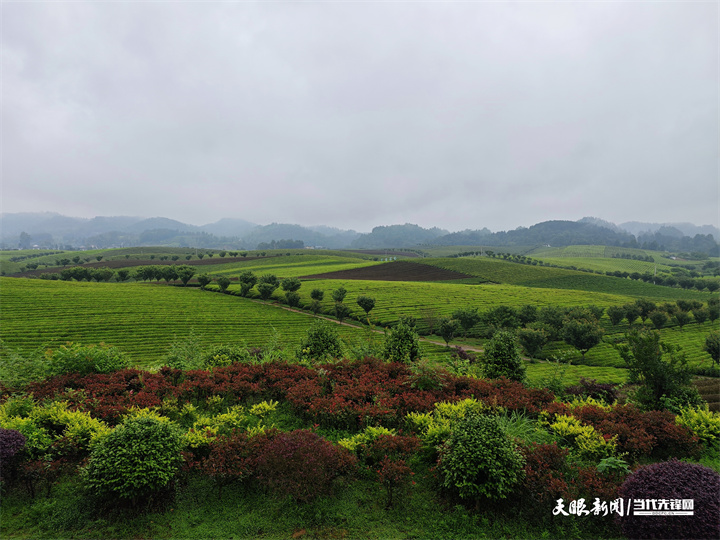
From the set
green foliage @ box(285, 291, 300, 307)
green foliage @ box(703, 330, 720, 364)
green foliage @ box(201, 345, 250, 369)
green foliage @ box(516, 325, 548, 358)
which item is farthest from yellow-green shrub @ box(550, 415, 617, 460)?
green foliage @ box(285, 291, 300, 307)

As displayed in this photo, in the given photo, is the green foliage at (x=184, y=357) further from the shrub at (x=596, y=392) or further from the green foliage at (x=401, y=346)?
the shrub at (x=596, y=392)

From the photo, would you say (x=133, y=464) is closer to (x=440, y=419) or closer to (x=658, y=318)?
(x=440, y=419)

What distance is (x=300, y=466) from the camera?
266 inches

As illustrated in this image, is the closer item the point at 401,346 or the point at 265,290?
the point at 401,346

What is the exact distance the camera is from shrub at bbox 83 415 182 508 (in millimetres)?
6324

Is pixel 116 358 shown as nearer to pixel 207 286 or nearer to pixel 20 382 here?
pixel 20 382

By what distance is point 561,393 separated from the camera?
13320 mm

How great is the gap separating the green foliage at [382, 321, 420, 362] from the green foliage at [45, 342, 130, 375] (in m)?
11.7

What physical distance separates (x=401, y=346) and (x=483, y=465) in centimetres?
965

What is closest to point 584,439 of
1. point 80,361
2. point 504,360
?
point 504,360

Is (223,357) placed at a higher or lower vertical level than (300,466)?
lower

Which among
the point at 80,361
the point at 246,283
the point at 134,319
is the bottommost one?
the point at 134,319

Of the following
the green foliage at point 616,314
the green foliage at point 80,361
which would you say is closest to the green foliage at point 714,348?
the green foliage at point 616,314
